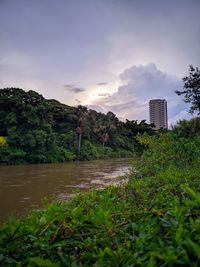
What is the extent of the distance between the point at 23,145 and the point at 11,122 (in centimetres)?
276

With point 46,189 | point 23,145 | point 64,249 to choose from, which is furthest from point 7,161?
point 64,249

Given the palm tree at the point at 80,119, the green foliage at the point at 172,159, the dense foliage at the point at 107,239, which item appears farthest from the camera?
the palm tree at the point at 80,119

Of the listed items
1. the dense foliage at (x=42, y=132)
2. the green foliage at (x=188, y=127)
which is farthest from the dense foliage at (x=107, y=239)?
the dense foliage at (x=42, y=132)

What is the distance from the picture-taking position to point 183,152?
682cm

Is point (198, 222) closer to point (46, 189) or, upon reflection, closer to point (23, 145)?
point (46, 189)

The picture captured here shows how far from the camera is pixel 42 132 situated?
1320 inches

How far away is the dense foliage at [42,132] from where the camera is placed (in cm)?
3334

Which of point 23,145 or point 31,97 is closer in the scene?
point 23,145

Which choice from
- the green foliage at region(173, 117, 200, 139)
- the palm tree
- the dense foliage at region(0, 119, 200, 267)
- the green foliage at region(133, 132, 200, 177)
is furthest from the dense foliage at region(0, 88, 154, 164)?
the dense foliage at region(0, 119, 200, 267)

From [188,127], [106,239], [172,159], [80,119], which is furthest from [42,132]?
[106,239]

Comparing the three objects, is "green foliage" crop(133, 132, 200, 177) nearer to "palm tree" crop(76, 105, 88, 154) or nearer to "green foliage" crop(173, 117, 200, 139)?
"green foliage" crop(173, 117, 200, 139)

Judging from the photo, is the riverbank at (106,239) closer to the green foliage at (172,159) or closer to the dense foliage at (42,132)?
the green foliage at (172,159)

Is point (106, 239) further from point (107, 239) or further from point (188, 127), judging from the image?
point (188, 127)

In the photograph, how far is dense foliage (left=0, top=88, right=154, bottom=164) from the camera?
33344 millimetres
